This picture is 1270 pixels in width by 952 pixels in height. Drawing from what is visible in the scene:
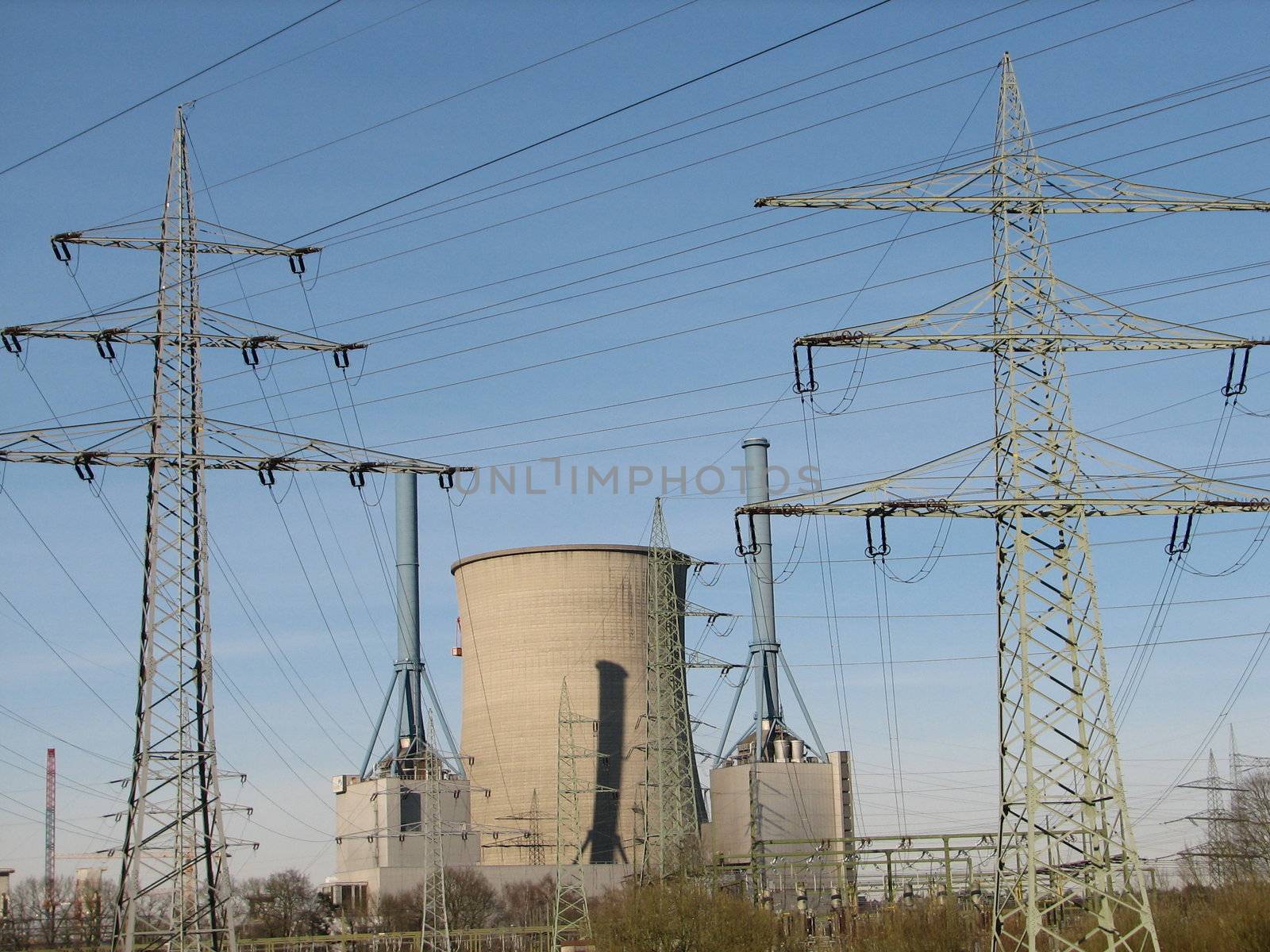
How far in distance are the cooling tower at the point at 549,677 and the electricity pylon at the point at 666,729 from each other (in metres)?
3.60

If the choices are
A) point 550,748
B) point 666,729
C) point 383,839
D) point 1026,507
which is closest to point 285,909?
point 383,839

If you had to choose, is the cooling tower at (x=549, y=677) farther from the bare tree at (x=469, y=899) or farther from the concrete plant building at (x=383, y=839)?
the bare tree at (x=469, y=899)

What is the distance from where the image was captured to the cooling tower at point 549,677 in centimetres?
6962

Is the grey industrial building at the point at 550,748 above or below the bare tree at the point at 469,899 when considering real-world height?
above

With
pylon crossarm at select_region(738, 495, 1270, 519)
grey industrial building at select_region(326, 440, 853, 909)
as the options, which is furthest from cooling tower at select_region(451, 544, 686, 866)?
pylon crossarm at select_region(738, 495, 1270, 519)

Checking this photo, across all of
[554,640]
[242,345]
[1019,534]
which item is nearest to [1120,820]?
[1019,534]

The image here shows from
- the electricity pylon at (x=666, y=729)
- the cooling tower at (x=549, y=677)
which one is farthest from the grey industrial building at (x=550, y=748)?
the electricity pylon at (x=666, y=729)

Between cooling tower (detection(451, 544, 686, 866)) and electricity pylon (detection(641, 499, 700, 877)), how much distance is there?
360 cm

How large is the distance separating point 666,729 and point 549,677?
10045mm

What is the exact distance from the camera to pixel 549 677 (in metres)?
69.2

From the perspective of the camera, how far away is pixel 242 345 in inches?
952

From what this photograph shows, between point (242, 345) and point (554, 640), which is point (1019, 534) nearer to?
point (242, 345)

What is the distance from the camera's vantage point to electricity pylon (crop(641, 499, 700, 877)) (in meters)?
55.3

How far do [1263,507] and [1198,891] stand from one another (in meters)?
25.6
